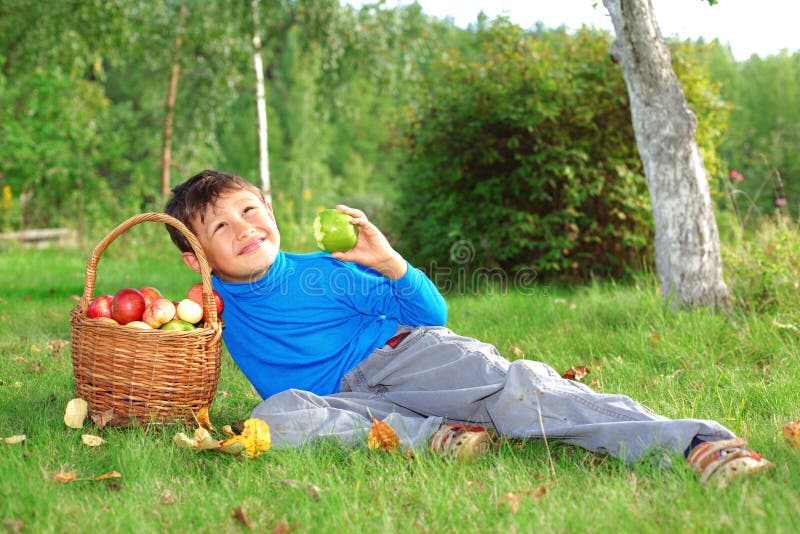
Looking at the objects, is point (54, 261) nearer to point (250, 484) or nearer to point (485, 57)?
point (485, 57)

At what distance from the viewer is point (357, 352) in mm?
3238

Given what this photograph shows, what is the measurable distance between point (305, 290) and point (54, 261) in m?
7.54

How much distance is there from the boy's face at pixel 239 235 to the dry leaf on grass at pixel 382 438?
0.86 m

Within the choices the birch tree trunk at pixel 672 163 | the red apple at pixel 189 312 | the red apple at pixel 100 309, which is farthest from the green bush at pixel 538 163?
the red apple at pixel 100 309

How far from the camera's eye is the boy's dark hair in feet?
10.5

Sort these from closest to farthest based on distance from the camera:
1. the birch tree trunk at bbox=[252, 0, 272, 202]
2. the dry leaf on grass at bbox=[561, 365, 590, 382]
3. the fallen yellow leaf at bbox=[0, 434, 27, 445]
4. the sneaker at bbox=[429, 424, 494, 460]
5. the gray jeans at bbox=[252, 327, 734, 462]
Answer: the gray jeans at bbox=[252, 327, 734, 462]
the sneaker at bbox=[429, 424, 494, 460]
the fallen yellow leaf at bbox=[0, 434, 27, 445]
the dry leaf on grass at bbox=[561, 365, 590, 382]
the birch tree trunk at bbox=[252, 0, 272, 202]

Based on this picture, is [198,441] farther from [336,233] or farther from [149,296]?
[336,233]

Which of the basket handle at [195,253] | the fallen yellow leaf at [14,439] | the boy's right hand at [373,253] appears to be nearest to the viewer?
the fallen yellow leaf at [14,439]

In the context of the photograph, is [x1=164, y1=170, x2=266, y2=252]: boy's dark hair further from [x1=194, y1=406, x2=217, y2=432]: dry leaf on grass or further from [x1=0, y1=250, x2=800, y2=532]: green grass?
[x1=0, y1=250, x2=800, y2=532]: green grass

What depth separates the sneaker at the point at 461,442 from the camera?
8.61 ft

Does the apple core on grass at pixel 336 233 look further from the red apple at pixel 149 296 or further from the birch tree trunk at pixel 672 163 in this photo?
the birch tree trunk at pixel 672 163

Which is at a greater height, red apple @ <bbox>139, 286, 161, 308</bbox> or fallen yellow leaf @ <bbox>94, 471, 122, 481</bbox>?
red apple @ <bbox>139, 286, 161, 308</bbox>

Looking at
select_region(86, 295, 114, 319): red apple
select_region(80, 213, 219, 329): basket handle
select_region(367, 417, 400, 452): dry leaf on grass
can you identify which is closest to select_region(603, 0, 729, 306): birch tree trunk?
select_region(367, 417, 400, 452): dry leaf on grass

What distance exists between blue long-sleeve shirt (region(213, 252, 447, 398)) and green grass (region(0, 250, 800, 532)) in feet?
1.34
